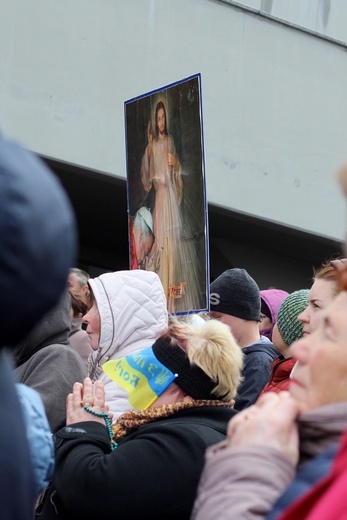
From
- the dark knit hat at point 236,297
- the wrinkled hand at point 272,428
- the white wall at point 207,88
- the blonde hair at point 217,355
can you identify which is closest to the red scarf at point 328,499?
the wrinkled hand at point 272,428

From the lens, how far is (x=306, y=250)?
1270 cm

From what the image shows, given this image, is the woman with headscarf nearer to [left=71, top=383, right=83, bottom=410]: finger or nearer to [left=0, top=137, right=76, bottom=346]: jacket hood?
[left=71, top=383, right=83, bottom=410]: finger

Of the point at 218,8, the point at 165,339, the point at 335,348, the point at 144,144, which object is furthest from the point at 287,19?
the point at 335,348

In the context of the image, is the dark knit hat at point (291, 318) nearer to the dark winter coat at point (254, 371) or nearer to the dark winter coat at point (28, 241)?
the dark winter coat at point (254, 371)

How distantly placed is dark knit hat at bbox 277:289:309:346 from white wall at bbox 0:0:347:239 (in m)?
4.96

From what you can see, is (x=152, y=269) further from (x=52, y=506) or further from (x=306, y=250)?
(x=306, y=250)

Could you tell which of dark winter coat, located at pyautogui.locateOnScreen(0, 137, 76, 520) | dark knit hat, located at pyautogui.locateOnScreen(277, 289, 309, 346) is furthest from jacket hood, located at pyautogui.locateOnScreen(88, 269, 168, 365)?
dark winter coat, located at pyautogui.locateOnScreen(0, 137, 76, 520)

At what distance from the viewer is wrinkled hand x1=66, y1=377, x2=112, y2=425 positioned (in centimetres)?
336

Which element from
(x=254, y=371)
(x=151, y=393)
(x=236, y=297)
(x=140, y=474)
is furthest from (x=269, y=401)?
(x=236, y=297)

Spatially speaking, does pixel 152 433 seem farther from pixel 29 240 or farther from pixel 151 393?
pixel 29 240

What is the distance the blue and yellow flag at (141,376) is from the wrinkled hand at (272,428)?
143cm

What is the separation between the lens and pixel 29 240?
59.7 inches

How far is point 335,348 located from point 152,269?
10.8 ft

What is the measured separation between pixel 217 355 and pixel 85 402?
48cm
